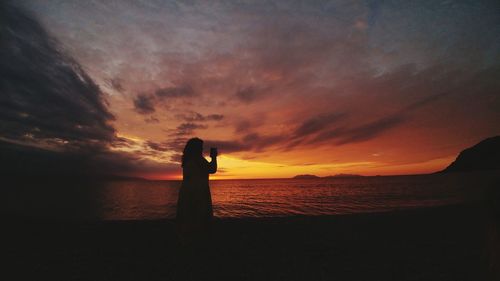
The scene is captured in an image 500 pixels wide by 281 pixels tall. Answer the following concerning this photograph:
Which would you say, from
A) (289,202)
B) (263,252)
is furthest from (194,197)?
(289,202)

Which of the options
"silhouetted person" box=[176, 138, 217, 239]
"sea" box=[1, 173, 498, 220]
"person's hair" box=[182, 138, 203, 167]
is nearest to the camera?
"silhouetted person" box=[176, 138, 217, 239]

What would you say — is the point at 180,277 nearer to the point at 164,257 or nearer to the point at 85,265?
the point at 164,257

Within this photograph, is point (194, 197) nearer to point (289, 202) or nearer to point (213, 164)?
point (213, 164)

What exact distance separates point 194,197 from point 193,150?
4.23ft

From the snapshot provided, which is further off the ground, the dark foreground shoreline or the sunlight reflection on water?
the dark foreground shoreline

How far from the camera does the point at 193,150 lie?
603 centimetres

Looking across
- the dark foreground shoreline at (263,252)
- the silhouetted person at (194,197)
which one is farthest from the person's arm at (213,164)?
the dark foreground shoreline at (263,252)

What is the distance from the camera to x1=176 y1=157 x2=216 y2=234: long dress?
5848mm

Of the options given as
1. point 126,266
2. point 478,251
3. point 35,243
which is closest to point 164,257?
point 126,266

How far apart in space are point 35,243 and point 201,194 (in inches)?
373

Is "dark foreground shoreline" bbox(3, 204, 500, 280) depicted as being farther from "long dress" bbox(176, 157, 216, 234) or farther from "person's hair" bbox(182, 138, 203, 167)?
"person's hair" bbox(182, 138, 203, 167)

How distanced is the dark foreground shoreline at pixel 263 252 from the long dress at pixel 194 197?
2.17 ft

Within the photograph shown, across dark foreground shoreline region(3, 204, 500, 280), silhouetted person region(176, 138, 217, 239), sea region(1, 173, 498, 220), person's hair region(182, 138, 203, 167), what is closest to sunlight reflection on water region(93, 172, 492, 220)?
sea region(1, 173, 498, 220)

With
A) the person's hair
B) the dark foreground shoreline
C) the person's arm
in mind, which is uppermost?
the person's hair
